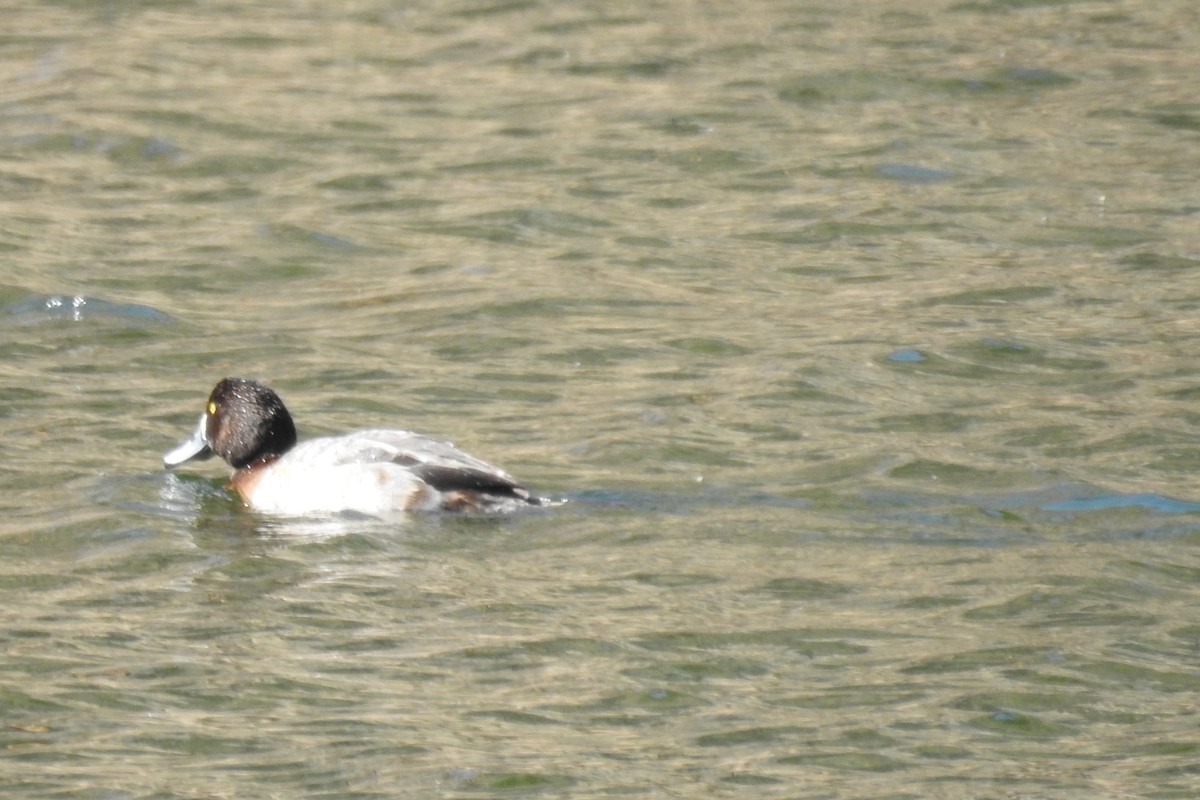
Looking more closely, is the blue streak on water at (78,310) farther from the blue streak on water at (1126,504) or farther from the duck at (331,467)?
the blue streak on water at (1126,504)

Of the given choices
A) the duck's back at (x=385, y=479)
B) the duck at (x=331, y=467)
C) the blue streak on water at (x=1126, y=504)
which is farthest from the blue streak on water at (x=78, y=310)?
the blue streak on water at (x=1126, y=504)

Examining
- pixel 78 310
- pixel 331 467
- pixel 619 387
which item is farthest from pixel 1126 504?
pixel 78 310

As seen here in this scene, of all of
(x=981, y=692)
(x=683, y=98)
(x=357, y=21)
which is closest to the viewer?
(x=981, y=692)

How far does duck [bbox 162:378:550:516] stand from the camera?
8805 millimetres

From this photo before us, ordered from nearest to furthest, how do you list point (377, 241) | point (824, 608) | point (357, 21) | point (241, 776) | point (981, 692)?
point (241, 776) → point (981, 692) → point (824, 608) → point (377, 241) → point (357, 21)

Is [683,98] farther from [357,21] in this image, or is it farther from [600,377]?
[600,377]

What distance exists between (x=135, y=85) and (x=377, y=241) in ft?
12.6

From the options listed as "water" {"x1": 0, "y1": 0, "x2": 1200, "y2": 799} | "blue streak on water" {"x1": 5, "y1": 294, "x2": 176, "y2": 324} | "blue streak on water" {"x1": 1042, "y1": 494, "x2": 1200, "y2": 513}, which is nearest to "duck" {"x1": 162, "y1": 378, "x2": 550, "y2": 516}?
"water" {"x1": 0, "y1": 0, "x2": 1200, "y2": 799}

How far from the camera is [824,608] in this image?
25.0 ft

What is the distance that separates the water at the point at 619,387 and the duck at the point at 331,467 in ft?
0.50

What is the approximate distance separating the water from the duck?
0.15m

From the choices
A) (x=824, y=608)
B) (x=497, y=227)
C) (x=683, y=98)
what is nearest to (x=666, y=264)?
(x=497, y=227)

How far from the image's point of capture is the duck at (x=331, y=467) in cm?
880

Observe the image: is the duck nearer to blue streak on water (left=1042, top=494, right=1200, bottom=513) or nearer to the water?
the water
